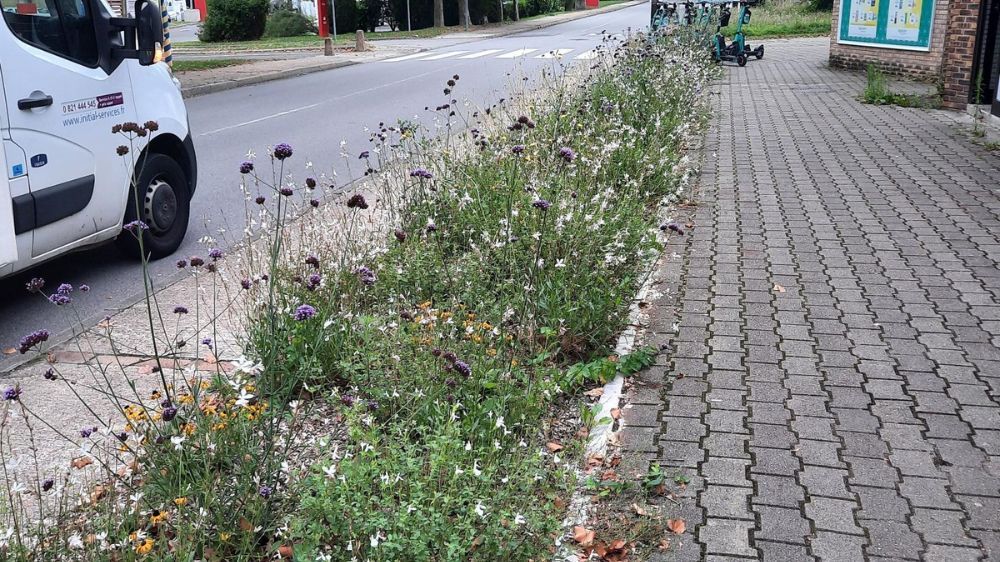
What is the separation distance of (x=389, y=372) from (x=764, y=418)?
1.80 meters

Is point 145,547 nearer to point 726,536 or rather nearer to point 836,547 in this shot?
point 726,536

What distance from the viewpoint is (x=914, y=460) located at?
424 centimetres

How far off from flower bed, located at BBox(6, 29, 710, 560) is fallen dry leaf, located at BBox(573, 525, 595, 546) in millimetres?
142

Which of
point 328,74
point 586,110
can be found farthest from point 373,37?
point 586,110

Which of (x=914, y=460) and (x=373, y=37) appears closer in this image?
(x=914, y=460)

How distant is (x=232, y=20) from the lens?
138 ft

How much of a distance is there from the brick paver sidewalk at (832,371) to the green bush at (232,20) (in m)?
36.2

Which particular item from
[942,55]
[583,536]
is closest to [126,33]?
[583,536]

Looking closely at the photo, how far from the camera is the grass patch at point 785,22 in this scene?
118ft

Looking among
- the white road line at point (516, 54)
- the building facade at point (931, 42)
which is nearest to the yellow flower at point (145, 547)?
the building facade at point (931, 42)

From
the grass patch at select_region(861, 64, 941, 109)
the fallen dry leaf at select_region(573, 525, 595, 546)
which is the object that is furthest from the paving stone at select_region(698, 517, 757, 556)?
the grass patch at select_region(861, 64, 941, 109)

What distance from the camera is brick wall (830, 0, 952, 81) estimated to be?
18.7 meters

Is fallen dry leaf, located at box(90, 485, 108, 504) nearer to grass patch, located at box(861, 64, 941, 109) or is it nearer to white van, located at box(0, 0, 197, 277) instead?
white van, located at box(0, 0, 197, 277)

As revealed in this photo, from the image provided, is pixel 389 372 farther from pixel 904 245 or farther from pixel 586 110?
A: pixel 586 110
